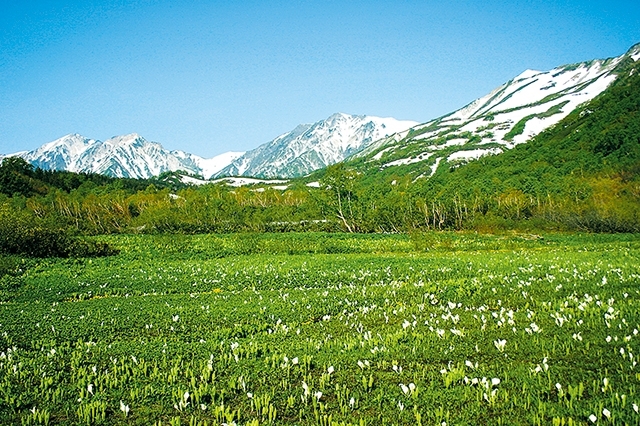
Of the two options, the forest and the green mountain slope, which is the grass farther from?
the green mountain slope

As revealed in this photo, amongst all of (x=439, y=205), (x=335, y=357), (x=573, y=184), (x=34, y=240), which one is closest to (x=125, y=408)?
(x=335, y=357)

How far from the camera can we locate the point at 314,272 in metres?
28.4

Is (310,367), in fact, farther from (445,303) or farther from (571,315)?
(445,303)

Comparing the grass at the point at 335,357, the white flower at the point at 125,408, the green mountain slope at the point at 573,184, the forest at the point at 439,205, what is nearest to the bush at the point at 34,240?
the forest at the point at 439,205

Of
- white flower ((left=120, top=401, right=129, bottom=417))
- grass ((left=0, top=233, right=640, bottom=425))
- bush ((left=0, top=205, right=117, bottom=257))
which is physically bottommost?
grass ((left=0, top=233, right=640, bottom=425))

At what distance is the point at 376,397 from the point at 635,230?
293ft

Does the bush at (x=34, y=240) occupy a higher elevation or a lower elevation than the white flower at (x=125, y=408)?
higher

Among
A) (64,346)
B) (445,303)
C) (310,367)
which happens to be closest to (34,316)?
(64,346)

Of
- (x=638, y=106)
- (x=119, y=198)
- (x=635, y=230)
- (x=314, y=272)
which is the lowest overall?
(x=635, y=230)

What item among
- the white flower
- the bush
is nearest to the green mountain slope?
the bush

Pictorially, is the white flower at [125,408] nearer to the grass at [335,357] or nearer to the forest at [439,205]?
the grass at [335,357]

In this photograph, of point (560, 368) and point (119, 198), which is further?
point (119, 198)

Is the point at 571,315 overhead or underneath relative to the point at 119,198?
underneath

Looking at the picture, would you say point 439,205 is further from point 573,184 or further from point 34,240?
point 34,240
